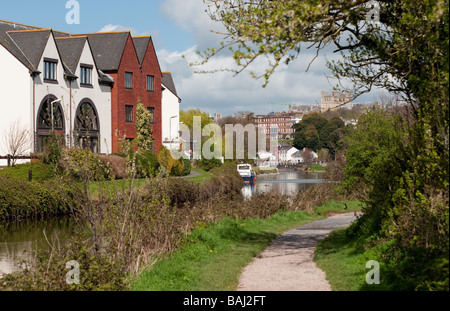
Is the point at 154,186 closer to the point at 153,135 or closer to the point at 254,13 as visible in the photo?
the point at 254,13

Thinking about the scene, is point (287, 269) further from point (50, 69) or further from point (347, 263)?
point (50, 69)

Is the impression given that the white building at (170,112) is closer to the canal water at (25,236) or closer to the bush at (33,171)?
the bush at (33,171)

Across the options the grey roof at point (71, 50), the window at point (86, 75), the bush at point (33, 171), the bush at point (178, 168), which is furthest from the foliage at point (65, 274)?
the bush at point (178, 168)

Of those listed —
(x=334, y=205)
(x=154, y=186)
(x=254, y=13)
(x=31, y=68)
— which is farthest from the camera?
(x=31, y=68)

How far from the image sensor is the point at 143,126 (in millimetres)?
59094

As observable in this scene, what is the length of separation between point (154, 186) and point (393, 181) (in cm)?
598

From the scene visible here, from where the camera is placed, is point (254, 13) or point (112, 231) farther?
point (254, 13)

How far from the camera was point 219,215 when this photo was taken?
22500mm

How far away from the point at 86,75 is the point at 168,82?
77.3 ft

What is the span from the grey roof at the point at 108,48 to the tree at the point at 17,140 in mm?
14541

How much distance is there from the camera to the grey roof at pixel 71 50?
50.2 meters

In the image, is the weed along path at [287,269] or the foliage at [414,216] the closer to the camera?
the foliage at [414,216]

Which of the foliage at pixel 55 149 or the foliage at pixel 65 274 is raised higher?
the foliage at pixel 55 149
